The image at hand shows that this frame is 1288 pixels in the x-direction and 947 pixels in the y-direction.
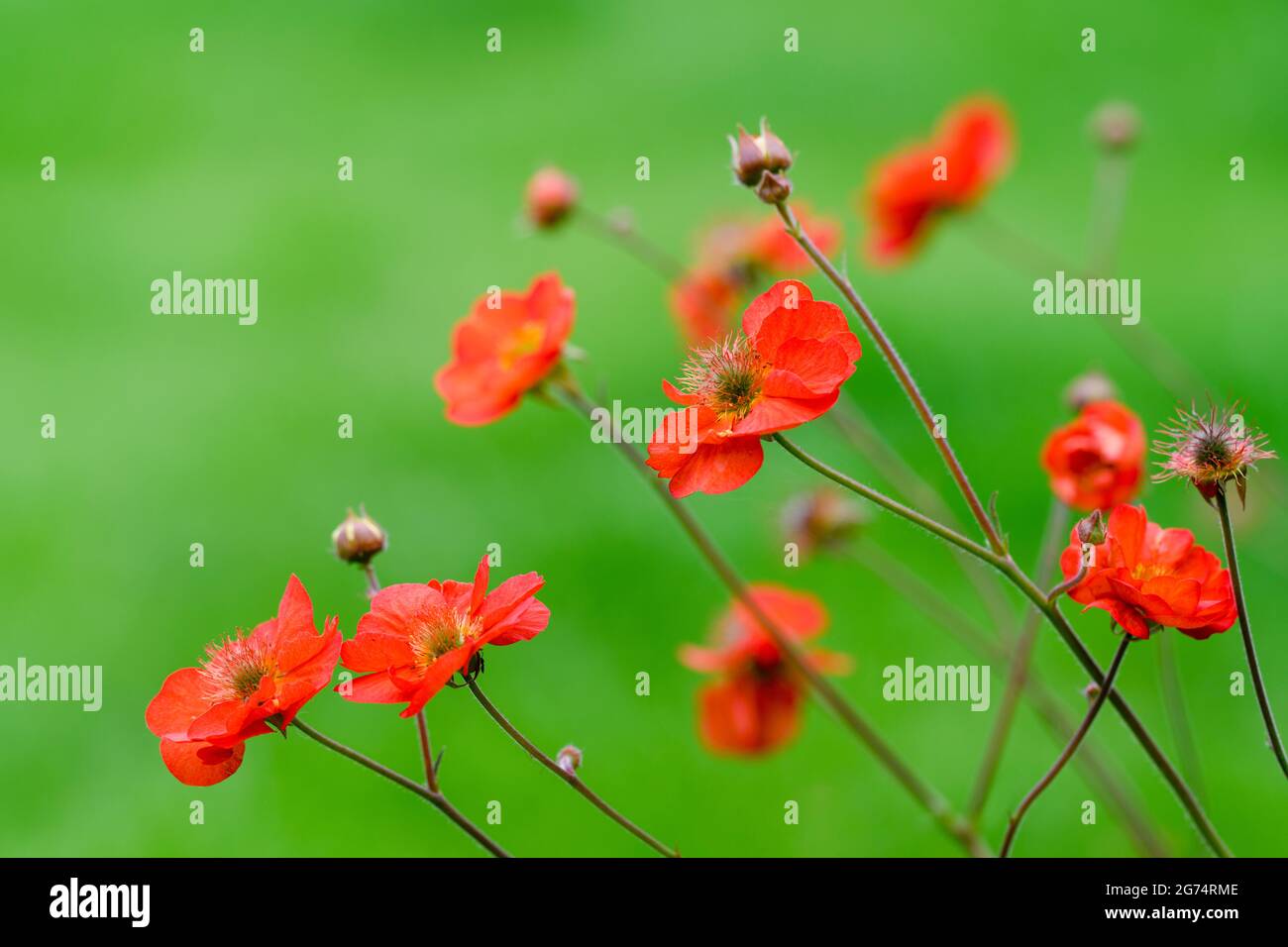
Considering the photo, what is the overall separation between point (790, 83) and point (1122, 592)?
2424 millimetres

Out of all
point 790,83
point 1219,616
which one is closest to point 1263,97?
point 790,83

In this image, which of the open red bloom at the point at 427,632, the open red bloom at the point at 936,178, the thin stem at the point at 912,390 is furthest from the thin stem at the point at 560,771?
the open red bloom at the point at 936,178

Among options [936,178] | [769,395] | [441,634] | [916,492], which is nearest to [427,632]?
[441,634]

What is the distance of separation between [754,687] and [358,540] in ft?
0.84

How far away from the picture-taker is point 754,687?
0.66 meters

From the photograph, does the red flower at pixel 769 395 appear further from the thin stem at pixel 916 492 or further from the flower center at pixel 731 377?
the thin stem at pixel 916 492

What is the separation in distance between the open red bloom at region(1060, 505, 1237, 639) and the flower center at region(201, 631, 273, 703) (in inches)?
8.5

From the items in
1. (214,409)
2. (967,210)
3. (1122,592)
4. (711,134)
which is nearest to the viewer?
(1122,592)

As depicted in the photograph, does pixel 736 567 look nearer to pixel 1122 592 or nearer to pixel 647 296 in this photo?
pixel 647 296

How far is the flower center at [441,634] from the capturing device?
1.20 ft

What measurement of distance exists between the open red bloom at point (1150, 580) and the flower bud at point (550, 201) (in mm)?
528

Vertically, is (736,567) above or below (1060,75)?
below

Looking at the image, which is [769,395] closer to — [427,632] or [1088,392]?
[427,632]

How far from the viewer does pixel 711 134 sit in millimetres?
2471
